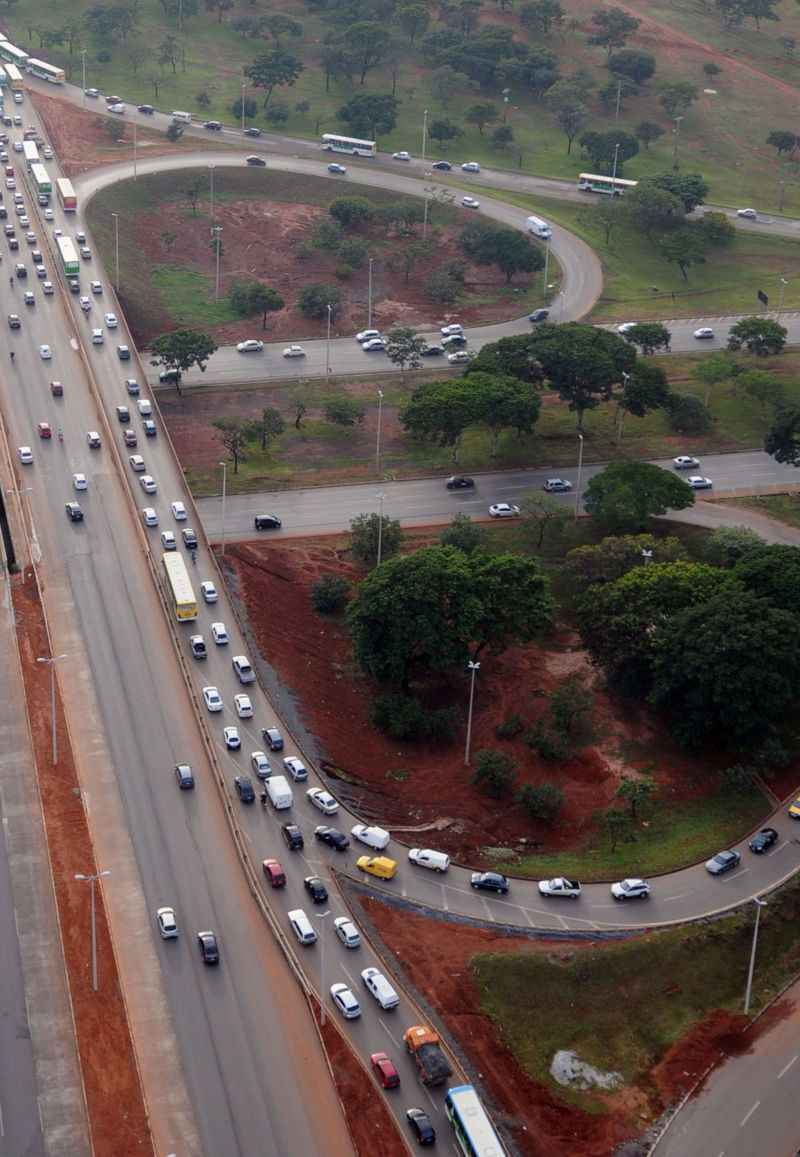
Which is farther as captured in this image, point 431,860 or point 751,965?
point 431,860

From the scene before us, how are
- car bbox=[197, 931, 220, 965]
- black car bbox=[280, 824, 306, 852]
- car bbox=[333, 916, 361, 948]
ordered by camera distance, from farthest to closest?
1. black car bbox=[280, 824, 306, 852]
2. car bbox=[333, 916, 361, 948]
3. car bbox=[197, 931, 220, 965]

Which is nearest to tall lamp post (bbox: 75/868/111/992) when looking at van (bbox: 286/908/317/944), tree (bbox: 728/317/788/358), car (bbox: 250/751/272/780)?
van (bbox: 286/908/317/944)

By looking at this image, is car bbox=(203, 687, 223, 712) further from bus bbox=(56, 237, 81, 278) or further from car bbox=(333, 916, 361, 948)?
bus bbox=(56, 237, 81, 278)

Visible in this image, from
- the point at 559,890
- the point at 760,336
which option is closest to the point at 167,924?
the point at 559,890

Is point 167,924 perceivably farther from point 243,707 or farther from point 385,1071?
point 243,707

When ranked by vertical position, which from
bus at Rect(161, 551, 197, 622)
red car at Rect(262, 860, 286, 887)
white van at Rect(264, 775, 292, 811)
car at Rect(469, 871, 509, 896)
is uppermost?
bus at Rect(161, 551, 197, 622)

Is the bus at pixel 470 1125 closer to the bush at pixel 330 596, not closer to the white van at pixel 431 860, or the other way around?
the white van at pixel 431 860

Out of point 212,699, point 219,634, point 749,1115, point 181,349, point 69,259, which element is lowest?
point 749,1115

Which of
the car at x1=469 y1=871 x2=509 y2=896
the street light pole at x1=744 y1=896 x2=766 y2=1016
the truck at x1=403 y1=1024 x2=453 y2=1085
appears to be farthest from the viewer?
the car at x1=469 y1=871 x2=509 y2=896
